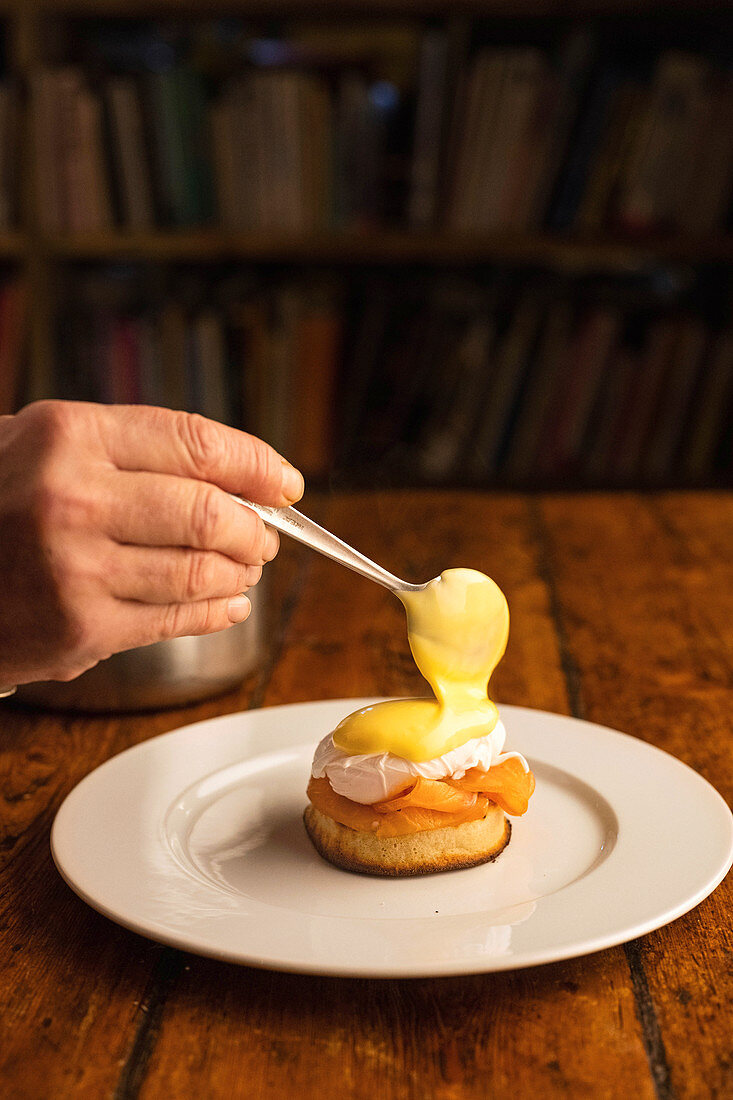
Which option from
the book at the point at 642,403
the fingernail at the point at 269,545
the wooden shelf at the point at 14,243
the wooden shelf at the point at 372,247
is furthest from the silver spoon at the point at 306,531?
the wooden shelf at the point at 14,243

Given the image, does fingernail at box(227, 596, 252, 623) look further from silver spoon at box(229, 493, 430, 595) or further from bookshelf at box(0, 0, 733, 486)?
bookshelf at box(0, 0, 733, 486)

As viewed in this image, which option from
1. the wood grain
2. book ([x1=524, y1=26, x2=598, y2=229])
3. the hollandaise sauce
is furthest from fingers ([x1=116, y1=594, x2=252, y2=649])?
book ([x1=524, y1=26, x2=598, y2=229])

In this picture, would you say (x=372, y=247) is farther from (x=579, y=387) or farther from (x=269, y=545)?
(x=269, y=545)

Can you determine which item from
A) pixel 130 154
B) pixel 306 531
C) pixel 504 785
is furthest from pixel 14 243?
pixel 504 785

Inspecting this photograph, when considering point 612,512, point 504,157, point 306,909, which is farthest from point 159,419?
point 504,157

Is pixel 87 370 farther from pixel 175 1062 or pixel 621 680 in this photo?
pixel 175 1062

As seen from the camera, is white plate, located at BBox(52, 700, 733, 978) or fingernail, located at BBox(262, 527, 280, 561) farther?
fingernail, located at BBox(262, 527, 280, 561)

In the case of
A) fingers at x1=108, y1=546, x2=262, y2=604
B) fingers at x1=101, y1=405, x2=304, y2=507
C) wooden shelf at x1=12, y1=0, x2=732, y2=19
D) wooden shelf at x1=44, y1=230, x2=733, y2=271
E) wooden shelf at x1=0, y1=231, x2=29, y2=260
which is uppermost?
fingers at x1=101, y1=405, x2=304, y2=507
